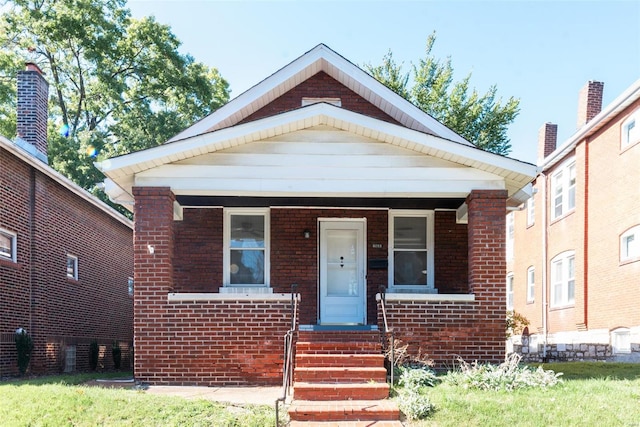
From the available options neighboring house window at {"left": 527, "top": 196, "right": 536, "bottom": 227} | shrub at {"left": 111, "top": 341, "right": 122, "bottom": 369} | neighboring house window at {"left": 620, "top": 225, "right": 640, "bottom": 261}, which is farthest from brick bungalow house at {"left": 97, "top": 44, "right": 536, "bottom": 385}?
neighboring house window at {"left": 527, "top": 196, "right": 536, "bottom": 227}

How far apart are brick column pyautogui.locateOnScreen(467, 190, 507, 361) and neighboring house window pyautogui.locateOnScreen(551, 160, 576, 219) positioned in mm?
9389

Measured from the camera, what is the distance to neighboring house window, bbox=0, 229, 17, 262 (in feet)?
39.0

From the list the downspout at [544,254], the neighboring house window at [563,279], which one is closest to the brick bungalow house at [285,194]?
the neighboring house window at [563,279]

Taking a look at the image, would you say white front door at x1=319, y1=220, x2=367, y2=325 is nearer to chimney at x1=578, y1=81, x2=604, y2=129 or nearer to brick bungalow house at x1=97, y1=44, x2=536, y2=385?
brick bungalow house at x1=97, y1=44, x2=536, y2=385

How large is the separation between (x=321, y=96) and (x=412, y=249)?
12.3 ft

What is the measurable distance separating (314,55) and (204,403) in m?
7.49

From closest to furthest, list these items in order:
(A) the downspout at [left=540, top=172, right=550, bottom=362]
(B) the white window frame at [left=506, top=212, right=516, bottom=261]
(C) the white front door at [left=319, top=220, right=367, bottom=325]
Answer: (C) the white front door at [left=319, top=220, right=367, bottom=325] → (A) the downspout at [left=540, top=172, right=550, bottom=362] → (B) the white window frame at [left=506, top=212, right=516, bottom=261]

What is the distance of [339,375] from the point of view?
855cm

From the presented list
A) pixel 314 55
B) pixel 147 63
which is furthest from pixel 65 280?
pixel 147 63

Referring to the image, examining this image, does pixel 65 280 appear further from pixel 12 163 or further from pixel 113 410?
pixel 113 410

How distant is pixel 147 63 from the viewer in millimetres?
27656

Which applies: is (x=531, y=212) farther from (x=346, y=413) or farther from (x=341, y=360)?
(x=346, y=413)

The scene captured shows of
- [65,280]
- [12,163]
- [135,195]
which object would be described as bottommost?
[65,280]

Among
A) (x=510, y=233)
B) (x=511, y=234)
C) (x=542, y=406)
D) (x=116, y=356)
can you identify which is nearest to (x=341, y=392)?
(x=542, y=406)
